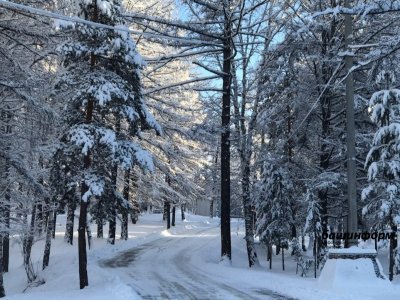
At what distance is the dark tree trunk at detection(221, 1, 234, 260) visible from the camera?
67.5 feet

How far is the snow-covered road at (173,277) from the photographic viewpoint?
38.4ft

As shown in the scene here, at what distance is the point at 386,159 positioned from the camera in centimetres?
1627

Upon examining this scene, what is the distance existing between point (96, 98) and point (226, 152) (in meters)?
8.53

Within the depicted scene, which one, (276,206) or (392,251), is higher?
(276,206)

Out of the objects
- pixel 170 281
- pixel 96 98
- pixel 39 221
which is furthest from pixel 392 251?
pixel 39 221

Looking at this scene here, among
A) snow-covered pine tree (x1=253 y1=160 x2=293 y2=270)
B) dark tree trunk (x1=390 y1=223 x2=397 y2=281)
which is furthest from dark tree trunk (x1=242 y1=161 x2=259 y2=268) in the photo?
dark tree trunk (x1=390 y1=223 x2=397 y2=281)

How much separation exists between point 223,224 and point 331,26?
9240mm

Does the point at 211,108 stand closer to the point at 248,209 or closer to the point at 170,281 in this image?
the point at 248,209

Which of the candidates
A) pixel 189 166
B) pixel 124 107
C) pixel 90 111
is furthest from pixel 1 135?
pixel 189 166

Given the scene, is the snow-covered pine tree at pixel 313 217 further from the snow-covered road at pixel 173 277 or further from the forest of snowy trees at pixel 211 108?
the snow-covered road at pixel 173 277

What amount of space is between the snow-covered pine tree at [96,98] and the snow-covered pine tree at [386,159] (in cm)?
736

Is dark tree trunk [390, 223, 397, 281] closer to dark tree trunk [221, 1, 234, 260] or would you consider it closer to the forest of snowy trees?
the forest of snowy trees

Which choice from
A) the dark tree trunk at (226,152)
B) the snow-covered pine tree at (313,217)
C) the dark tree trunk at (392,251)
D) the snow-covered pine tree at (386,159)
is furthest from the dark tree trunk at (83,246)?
the dark tree trunk at (392,251)

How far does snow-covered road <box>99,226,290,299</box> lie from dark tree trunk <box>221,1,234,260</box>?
60.4 inches
